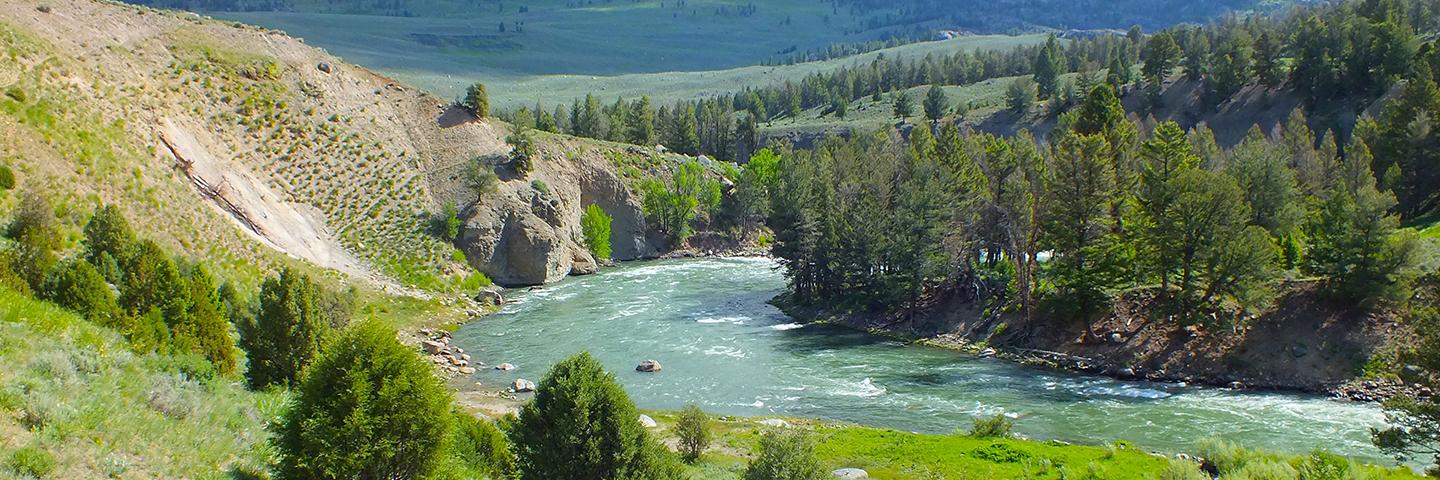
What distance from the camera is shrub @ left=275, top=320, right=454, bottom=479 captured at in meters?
16.5

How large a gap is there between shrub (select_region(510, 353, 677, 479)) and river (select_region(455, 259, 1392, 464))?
2106 centimetres

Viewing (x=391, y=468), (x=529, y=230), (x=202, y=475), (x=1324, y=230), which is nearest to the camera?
(x=202, y=475)

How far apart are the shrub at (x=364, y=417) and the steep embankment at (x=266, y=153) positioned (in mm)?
35243

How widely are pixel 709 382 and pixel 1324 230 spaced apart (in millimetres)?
31303

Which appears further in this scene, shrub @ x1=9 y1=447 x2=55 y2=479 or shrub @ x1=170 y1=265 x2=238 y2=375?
shrub @ x1=170 y1=265 x2=238 y2=375

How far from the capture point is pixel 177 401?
19125 mm

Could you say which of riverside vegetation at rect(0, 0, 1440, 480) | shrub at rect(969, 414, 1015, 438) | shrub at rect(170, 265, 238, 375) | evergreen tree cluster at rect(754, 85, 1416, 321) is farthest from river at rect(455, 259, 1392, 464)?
shrub at rect(170, 265, 238, 375)

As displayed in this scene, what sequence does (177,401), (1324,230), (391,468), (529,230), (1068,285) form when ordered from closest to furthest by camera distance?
(391,468)
(177,401)
(1324,230)
(1068,285)
(529,230)

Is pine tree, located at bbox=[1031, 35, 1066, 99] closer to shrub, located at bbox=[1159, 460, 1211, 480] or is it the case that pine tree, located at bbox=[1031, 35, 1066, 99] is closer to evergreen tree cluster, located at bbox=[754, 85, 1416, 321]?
evergreen tree cluster, located at bbox=[754, 85, 1416, 321]

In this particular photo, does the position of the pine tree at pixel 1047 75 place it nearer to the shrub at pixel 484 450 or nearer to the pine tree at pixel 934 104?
the pine tree at pixel 934 104

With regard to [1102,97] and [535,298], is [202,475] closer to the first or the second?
[535,298]

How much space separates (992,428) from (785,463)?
1800 centimetres

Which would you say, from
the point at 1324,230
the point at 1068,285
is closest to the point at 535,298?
the point at 1068,285

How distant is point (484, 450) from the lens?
24797 mm
